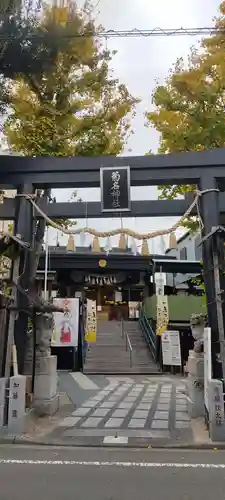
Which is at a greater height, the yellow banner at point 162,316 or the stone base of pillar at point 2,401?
the yellow banner at point 162,316

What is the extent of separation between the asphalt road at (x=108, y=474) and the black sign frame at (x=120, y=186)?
4896mm

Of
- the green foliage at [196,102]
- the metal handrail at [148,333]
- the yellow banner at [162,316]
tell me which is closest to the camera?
the green foliage at [196,102]

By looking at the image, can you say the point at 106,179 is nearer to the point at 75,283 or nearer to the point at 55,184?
the point at 55,184

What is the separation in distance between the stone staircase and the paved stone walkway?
15.4 feet

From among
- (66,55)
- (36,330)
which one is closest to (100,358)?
(36,330)

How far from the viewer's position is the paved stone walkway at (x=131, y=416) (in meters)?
7.63

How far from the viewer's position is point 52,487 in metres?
4.74

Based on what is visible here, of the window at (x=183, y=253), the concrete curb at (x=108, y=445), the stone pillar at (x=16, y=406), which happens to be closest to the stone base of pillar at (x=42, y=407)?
the stone pillar at (x=16, y=406)

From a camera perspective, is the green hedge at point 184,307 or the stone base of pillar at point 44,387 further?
the green hedge at point 184,307

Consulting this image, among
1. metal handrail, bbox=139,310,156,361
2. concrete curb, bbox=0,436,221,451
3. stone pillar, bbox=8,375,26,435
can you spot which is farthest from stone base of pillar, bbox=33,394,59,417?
metal handrail, bbox=139,310,156,361

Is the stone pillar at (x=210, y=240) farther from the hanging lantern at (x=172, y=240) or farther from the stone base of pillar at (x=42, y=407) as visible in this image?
the stone base of pillar at (x=42, y=407)

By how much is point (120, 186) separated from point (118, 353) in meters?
13.8

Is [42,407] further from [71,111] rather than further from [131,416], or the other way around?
[71,111]

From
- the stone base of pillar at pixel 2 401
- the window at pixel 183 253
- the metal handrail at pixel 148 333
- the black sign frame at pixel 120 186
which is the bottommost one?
the stone base of pillar at pixel 2 401
